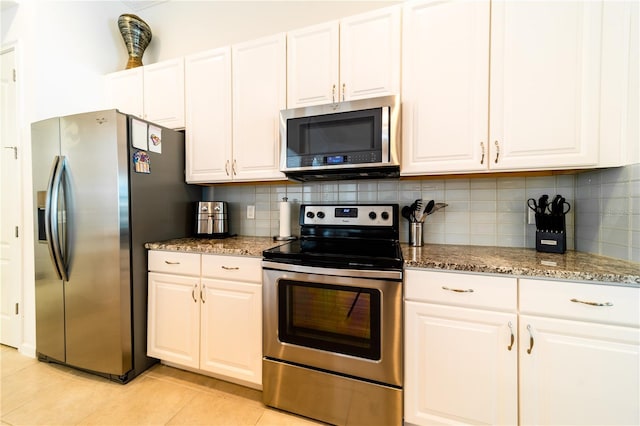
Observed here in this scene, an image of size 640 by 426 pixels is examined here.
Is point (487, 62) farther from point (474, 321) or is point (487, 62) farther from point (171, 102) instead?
point (171, 102)

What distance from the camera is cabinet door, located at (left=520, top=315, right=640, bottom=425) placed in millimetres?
1018

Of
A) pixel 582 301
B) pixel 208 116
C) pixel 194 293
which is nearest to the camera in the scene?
pixel 582 301

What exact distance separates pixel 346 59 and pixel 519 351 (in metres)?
1.84

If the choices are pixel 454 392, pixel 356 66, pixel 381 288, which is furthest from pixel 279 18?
pixel 454 392

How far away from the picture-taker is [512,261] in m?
1.28

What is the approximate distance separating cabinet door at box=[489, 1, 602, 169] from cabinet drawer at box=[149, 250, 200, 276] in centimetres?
194

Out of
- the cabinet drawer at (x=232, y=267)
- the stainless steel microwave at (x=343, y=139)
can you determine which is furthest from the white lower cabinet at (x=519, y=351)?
the cabinet drawer at (x=232, y=267)

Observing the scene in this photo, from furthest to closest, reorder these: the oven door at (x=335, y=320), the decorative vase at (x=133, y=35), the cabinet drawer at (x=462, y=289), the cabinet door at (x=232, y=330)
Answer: the decorative vase at (x=133, y=35)
the cabinet door at (x=232, y=330)
the oven door at (x=335, y=320)
the cabinet drawer at (x=462, y=289)

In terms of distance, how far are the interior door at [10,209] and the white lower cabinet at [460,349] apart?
9.85 feet

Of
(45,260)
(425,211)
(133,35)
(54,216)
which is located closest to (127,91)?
(133,35)

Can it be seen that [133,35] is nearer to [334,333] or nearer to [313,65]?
[313,65]

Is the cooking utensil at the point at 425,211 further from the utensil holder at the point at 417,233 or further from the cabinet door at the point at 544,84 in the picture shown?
the cabinet door at the point at 544,84

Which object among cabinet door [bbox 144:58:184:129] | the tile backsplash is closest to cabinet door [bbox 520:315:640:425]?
the tile backsplash

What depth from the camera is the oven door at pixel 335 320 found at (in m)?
1.27
